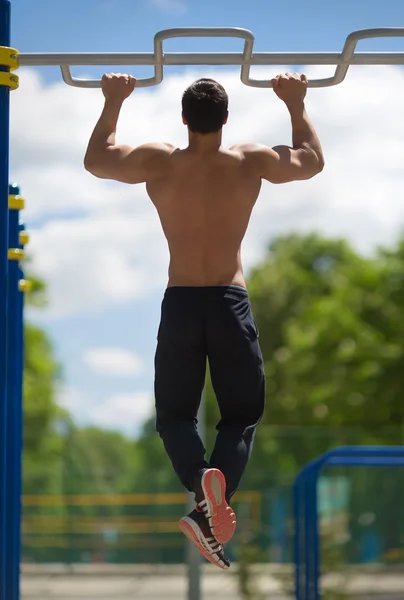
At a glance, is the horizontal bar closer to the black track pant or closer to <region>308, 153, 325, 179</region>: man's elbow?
<region>308, 153, 325, 179</region>: man's elbow

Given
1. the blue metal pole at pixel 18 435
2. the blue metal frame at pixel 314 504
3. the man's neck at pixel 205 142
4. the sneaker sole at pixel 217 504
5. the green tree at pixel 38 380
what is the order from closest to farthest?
the sneaker sole at pixel 217 504
the man's neck at pixel 205 142
the blue metal pole at pixel 18 435
the blue metal frame at pixel 314 504
the green tree at pixel 38 380

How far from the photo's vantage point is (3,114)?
3357 millimetres

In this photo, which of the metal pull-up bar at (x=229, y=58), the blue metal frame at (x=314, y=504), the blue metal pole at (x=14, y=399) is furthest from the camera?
the blue metal frame at (x=314, y=504)

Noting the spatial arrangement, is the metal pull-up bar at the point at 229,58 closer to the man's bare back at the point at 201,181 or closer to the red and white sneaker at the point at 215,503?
the man's bare back at the point at 201,181

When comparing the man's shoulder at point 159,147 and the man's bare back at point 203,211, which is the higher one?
the man's shoulder at point 159,147

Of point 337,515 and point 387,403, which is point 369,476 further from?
point 387,403

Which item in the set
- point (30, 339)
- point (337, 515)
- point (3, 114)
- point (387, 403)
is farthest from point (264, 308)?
point (3, 114)

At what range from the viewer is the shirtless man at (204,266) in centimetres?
319

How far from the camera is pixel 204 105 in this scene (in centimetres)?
325

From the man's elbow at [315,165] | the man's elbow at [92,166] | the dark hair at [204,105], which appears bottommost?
the man's elbow at [92,166]

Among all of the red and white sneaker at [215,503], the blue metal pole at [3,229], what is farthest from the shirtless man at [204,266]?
the blue metal pole at [3,229]

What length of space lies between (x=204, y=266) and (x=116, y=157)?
18.7 inches

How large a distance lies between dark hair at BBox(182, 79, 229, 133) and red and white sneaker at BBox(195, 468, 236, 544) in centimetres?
115

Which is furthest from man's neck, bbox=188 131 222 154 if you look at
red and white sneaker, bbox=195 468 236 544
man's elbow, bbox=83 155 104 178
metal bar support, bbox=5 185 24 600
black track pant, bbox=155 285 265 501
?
metal bar support, bbox=5 185 24 600
